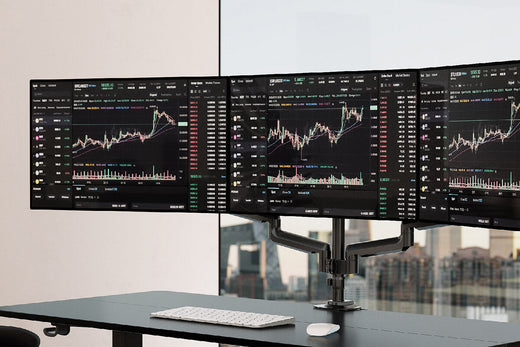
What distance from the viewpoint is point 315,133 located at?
9.53 ft

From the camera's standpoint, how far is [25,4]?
12.6 feet

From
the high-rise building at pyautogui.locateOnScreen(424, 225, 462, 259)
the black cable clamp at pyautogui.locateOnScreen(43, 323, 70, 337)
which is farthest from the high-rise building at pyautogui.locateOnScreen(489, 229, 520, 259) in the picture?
the black cable clamp at pyautogui.locateOnScreen(43, 323, 70, 337)

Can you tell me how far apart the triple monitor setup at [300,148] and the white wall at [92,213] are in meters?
0.73

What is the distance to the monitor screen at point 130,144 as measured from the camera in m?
3.08

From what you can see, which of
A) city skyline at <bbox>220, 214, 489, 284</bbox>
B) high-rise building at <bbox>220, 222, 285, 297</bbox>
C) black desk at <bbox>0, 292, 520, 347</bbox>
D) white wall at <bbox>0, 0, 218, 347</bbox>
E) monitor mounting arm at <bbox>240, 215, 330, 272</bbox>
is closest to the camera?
black desk at <bbox>0, 292, 520, 347</bbox>

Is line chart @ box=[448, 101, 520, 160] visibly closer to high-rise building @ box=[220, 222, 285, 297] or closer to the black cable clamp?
the black cable clamp

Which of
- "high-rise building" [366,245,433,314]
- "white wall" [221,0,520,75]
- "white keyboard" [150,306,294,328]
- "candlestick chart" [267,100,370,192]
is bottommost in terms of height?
"high-rise building" [366,245,433,314]

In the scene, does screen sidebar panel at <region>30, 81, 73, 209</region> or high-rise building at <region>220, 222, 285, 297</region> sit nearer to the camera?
screen sidebar panel at <region>30, 81, 73, 209</region>

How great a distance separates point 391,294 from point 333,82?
2313 mm

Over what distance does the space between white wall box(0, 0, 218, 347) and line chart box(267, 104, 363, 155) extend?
127 cm

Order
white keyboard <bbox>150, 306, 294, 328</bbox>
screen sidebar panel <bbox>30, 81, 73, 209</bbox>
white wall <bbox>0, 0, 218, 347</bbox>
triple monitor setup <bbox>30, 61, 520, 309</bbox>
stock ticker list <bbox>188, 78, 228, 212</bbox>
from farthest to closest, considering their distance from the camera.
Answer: white wall <bbox>0, 0, 218, 347</bbox>
screen sidebar panel <bbox>30, 81, 73, 209</bbox>
stock ticker list <bbox>188, 78, 228, 212</bbox>
triple monitor setup <bbox>30, 61, 520, 309</bbox>
white keyboard <bbox>150, 306, 294, 328</bbox>

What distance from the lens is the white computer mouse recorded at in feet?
7.75

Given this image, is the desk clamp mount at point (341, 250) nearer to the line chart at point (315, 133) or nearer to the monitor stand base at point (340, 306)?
the monitor stand base at point (340, 306)

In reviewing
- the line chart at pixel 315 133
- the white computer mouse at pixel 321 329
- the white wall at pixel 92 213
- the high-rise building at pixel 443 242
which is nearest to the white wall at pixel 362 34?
the white wall at pixel 92 213
